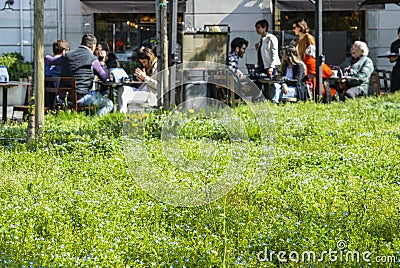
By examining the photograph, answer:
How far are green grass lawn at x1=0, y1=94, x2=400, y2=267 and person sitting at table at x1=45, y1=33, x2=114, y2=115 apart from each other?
333cm

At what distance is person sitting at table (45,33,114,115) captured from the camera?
12.7 m

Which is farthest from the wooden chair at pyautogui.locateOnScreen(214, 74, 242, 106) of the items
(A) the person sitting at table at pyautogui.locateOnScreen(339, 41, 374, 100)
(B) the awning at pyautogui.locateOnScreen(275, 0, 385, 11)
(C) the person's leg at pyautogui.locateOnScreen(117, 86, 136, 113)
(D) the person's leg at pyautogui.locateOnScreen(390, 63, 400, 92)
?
(B) the awning at pyautogui.locateOnScreen(275, 0, 385, 11)

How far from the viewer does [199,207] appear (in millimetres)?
5758

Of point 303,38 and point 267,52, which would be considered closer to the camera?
point 267,52

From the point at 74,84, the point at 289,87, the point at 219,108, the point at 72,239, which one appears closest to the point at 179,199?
the point at 72,239

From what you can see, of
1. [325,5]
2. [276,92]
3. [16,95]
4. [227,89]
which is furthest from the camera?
[325,5]

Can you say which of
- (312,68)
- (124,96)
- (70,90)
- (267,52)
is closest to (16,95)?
(124,96)

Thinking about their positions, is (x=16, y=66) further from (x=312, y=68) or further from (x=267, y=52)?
(x=312, y=68)

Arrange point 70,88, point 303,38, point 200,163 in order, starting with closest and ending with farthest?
Answer: 1. point 200,163
2. point 70,88
3. point 303,38

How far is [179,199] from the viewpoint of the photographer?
600 cm

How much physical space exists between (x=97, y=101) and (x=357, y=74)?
205 inches

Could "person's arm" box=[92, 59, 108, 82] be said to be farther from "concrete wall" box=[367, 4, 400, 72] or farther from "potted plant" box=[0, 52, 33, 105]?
"concrete wall" box=[367, 4, 400, 72]

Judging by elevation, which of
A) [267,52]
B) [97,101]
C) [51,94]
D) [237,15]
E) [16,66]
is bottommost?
[97,101]

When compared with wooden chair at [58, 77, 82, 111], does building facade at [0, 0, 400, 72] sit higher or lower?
higher
